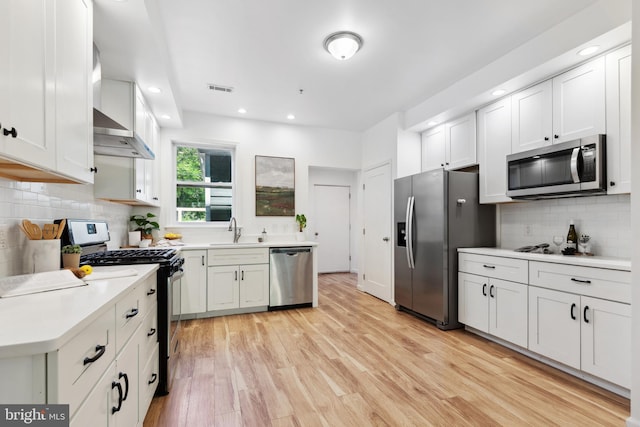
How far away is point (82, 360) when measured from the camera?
3.01 ft

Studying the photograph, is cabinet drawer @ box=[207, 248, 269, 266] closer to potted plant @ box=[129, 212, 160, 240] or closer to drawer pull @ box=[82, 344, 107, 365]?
potted plant @ box=[129, 212, 160, 240]

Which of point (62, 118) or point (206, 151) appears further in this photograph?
point (206, 151)

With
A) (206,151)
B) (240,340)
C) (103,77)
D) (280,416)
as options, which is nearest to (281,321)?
(240,340)

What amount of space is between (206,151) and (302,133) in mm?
1553

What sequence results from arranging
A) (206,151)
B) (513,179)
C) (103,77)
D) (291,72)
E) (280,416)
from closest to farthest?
(280,416) < (103,77) < (513,179) < (291,72) < (206,151)

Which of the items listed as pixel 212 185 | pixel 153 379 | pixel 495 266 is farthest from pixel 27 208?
pixel 495 266

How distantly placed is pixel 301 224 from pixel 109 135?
121 inches

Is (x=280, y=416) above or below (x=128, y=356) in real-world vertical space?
below

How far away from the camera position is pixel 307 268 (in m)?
4.14

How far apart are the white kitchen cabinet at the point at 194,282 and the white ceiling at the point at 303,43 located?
1.80 meters

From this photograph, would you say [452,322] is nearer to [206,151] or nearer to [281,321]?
[281,321]

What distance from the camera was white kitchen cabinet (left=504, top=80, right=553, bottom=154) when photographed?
271cm

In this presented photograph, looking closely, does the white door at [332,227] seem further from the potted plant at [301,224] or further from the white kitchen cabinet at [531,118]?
the white kitchen cabinet at [531,118]

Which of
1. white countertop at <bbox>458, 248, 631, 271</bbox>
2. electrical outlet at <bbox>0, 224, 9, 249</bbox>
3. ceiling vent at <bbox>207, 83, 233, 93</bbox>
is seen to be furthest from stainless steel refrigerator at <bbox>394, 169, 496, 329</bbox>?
electrical outlet at <bbox>0, 224, 9, 249</bbox>
